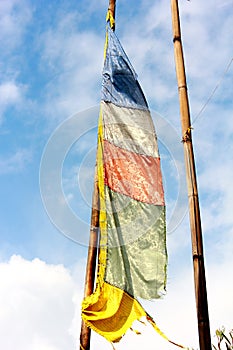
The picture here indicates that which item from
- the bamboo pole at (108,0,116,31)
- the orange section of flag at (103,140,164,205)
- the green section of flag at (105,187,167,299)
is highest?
the bamboo pole at (108,0,116,31)

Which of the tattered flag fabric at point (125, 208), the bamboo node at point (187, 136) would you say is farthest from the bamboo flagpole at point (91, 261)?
the bamboo node at point (187, 136)

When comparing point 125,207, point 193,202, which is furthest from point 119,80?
point 193,202

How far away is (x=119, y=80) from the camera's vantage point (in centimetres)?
686

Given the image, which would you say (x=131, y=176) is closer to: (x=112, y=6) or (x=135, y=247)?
(x=135, y=247)

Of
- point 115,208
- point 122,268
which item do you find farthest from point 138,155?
point 122,268

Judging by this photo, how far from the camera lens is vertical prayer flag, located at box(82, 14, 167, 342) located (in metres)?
5.29

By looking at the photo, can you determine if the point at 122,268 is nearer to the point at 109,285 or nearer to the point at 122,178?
the point at 109,285

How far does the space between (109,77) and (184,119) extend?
1572mm

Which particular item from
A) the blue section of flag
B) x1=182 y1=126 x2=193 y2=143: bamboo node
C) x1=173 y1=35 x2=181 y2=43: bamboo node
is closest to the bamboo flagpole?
the blue section of flag

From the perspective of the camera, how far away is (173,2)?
6.58 m

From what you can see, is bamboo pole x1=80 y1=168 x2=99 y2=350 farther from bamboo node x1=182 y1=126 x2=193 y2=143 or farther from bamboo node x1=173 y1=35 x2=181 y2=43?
bamboo node x1=173 y1=35 x2=181 y2=43

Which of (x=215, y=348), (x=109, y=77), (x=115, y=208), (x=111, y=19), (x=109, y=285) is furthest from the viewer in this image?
(x=111, y=19)

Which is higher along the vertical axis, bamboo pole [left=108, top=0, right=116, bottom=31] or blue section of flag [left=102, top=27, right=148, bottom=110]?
bamboo pole [left=108, top=0, right=116, bottom=31]

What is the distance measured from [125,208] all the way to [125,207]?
2cm
